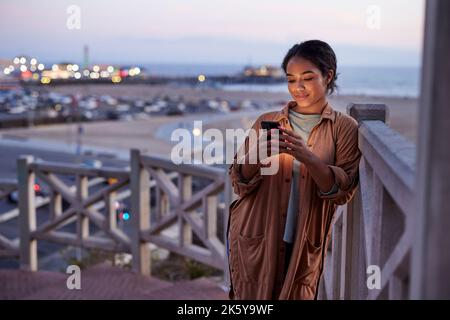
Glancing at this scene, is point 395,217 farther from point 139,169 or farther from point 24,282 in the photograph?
point 24,282

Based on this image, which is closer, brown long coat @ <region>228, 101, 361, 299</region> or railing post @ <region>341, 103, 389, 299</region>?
brown long coat @ <region>228, 101, 361, 299</region>

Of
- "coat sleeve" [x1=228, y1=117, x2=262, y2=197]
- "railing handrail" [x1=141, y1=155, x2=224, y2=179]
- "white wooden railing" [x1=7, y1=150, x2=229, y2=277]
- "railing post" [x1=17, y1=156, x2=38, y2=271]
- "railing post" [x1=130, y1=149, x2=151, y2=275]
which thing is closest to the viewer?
"coat sleeve" [x1=228, y1=117, x2=262, y2=197]

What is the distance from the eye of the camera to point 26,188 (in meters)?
6.60

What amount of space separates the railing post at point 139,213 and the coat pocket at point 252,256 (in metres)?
3.78

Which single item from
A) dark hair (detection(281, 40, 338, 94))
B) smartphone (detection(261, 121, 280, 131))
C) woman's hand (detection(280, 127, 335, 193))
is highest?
dark hair (detection(281, 40, 338, 94))

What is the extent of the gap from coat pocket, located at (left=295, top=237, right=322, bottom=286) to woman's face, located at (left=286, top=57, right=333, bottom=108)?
53 centimetres

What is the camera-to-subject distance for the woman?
7.30 feet

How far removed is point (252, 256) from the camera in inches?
89.4

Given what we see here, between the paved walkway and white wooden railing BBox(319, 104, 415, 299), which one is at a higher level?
white wooden railing BBox(319, 104, 415, 299)

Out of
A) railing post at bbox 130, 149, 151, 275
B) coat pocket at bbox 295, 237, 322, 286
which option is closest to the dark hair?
coat pocket at bbox 295, 237, 322, 286

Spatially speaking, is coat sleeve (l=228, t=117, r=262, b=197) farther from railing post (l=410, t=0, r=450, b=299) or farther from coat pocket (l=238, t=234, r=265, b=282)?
railing post (l=410, t=0, r=450, b=299)

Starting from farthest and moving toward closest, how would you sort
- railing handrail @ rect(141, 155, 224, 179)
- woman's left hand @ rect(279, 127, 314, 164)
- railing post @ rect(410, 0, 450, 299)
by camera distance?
1. railing handrail @ rect(141, 155, 224, 179)
2. woman's left hand @ rect(279, 127, 314, 164)
3. railing post @ rect(410, 0, 450, 299)

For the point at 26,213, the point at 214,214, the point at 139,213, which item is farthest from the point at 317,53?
the point at 26,213

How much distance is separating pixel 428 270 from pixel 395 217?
0.67 m
